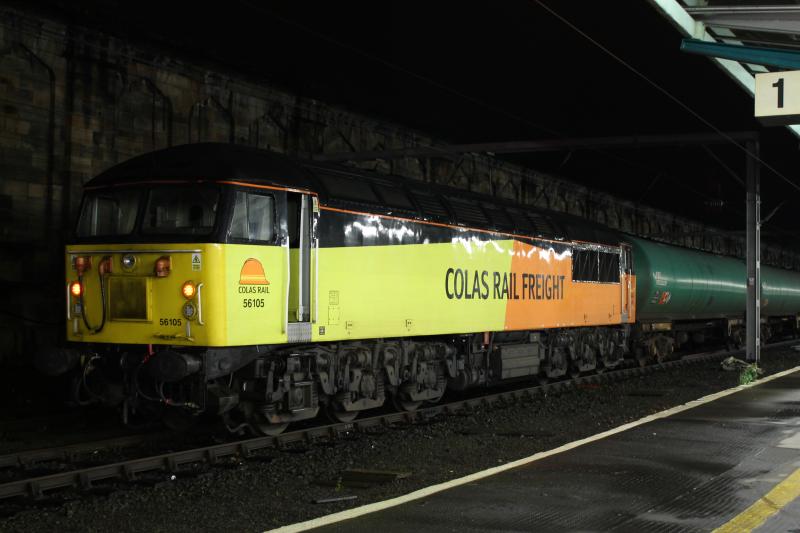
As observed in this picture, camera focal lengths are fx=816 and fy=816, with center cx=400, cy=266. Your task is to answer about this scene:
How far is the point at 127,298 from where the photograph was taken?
10.3 m

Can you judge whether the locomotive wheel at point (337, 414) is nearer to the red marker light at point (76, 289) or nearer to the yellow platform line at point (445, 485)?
the yellow platform line at point (445, 485)

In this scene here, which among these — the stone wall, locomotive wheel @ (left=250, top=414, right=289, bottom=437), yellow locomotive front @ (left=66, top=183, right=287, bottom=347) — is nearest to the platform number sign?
yellow locomotive front @ (left=66, top=183, right=287, bottom=347)

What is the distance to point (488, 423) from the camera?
12.9m

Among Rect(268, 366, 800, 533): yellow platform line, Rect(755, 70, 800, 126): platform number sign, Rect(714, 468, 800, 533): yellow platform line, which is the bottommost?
Rect(268, 366, 800, 533): yellow platform line

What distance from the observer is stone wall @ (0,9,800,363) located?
17875 mm

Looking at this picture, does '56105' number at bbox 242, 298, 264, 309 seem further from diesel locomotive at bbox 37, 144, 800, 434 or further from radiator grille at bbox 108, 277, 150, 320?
radiator grille at bbox 108, 277, 150, 320

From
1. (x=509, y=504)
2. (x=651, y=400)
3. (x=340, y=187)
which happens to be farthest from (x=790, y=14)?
(x=509, y=504)

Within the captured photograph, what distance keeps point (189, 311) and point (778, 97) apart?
10.1m

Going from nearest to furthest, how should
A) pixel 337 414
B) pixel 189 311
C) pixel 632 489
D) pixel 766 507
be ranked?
pixel 766 507, pixel 632 489, pixel 189 311, pixel 337 414

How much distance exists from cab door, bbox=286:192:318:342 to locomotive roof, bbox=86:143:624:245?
0.98ft

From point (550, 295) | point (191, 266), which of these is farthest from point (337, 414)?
point (550, 295)

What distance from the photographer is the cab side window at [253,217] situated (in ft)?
33.3

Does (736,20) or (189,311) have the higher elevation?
(736,20)

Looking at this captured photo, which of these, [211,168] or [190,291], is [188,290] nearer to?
[190,291]
